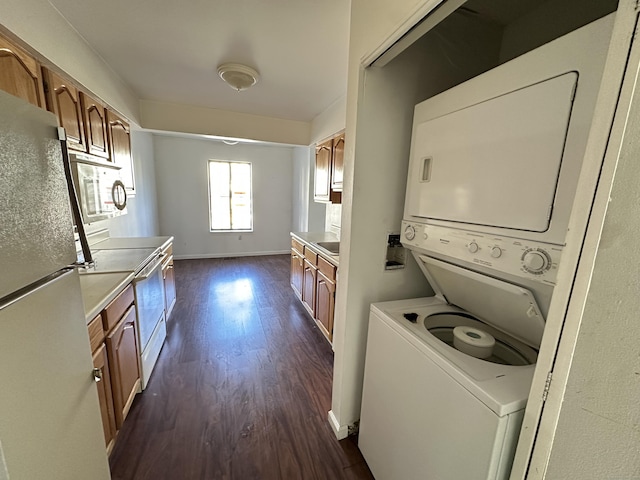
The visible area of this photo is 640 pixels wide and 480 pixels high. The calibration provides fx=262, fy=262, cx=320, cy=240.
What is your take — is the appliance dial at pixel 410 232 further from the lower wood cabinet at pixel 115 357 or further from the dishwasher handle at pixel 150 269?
the dishwasher handle at pixel 150 269

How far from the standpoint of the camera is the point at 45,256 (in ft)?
2.43

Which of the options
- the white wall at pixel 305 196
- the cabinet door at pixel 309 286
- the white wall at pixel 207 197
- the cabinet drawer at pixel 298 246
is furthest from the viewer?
the white wall at pixel 207 197

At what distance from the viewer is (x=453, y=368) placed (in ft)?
2.85

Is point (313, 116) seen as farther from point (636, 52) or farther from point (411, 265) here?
point (636, 52)

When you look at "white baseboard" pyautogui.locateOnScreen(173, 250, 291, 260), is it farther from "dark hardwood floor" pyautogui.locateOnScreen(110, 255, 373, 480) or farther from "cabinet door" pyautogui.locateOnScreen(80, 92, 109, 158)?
"cabinet door" pyautogui.locateOnScreen(80, 92, 109, 158)

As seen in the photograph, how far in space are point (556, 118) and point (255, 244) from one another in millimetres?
5548

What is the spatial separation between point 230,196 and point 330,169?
3447mm

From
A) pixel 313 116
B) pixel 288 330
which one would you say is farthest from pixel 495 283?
pixel 313 116

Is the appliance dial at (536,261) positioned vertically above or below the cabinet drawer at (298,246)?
above

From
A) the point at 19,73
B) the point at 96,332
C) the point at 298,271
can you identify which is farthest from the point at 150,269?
the point at 298,271

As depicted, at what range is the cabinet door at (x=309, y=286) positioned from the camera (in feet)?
9.04

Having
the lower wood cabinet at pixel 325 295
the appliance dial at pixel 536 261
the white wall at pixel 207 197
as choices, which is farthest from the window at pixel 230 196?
the appliance dial at pixel 536 261

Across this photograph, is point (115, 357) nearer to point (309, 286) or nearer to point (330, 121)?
point (309, 286)

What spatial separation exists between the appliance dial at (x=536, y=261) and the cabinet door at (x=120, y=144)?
2.97m
